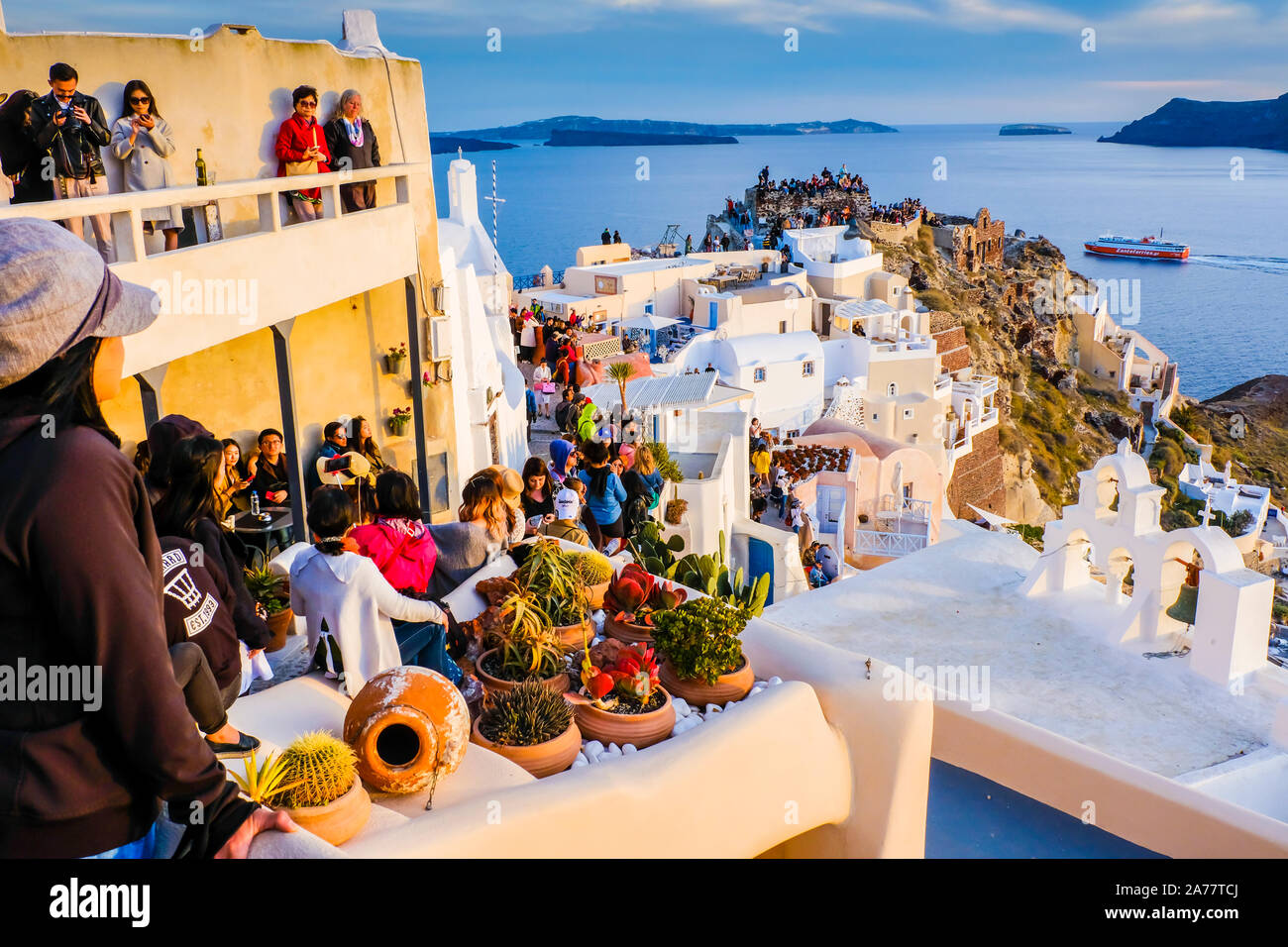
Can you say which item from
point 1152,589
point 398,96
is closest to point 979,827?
point 1152,589

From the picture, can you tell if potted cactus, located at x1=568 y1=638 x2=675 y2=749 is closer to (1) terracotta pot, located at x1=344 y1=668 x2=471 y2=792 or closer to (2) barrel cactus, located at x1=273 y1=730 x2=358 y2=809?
(1) terracotta pot, located at x1=344 y1=668 x2=471 y2=792

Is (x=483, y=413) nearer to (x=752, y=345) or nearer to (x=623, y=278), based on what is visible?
(x=752, y=345)

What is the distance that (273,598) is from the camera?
21.0 feet

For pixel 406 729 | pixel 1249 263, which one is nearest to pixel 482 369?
pixel 406 729

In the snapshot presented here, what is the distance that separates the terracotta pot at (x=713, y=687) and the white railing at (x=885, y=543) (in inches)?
859

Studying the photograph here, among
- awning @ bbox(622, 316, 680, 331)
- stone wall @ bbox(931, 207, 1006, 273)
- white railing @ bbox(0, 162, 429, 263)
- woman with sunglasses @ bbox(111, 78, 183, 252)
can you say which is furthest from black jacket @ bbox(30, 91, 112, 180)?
stone wall @ bbox(931, 207, 1006, 273)

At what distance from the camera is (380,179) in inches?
445

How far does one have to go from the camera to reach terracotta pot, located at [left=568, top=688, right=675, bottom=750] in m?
5.23

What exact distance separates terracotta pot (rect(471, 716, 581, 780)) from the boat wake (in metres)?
151

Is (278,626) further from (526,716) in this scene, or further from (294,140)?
(294,140)

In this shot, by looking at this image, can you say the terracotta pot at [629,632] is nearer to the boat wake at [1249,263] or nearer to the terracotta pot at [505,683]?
the terracotta pot at [505,683]

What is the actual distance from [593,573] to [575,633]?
71 cm

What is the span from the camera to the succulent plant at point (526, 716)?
4867 millimetres
